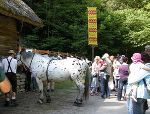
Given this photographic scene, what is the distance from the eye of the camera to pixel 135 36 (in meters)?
36.2

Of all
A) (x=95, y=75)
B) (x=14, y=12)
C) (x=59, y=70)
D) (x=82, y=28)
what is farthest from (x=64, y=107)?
(x=82, y=28)

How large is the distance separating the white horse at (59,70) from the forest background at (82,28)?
64.9 ft

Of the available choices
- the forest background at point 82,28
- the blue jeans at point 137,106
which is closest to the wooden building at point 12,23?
the blue jeans at point 137,106

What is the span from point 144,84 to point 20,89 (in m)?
10.2

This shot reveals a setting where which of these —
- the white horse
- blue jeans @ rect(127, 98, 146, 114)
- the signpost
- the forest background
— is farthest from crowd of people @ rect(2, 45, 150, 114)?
the forest background

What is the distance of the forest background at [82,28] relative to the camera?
1387 inches

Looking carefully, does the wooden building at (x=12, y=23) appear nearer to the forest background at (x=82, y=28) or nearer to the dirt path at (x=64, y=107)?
the dirt path at (x=64, y=107)

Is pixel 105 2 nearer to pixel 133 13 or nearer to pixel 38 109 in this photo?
pixel 133 13

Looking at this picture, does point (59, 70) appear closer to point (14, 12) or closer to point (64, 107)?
point (64, 107)

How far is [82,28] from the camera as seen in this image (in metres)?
35.4

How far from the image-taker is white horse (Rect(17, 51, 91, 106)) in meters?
13.9

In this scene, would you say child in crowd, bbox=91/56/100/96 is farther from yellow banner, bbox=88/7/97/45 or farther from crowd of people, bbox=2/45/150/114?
yellow banner, bbox=88/7/97/45

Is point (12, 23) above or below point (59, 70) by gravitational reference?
above

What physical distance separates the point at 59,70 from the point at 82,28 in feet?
71.1
